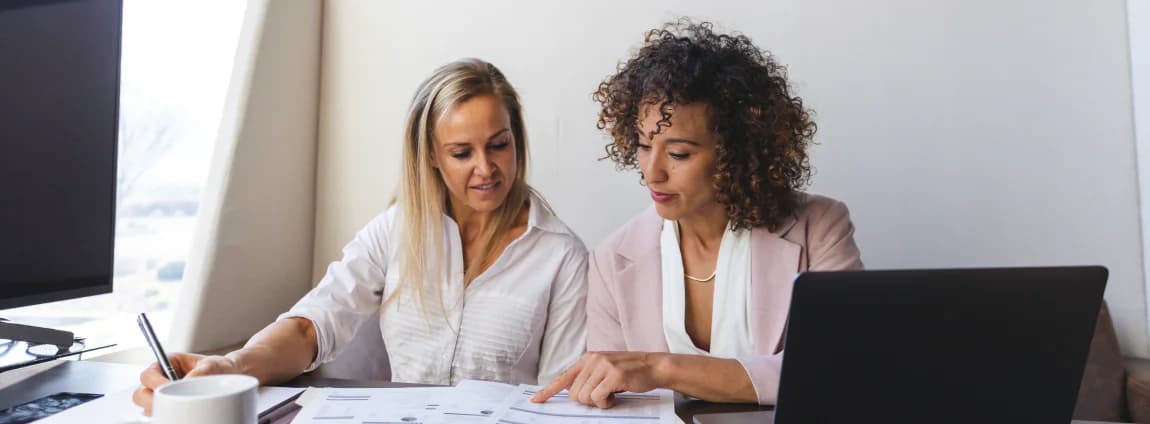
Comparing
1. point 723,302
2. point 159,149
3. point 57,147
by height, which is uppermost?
point 159,149

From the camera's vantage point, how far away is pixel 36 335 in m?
1.19

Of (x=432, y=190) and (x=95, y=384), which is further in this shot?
(x=432, y=190)

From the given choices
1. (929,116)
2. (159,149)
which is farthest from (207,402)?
(929,116)

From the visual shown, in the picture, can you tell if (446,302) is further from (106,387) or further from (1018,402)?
(1018,402)

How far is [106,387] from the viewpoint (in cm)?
105

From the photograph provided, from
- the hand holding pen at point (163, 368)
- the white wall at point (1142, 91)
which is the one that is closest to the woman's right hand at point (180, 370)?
the hand holding pen at point (163, 368)

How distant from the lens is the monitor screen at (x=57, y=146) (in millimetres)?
1055

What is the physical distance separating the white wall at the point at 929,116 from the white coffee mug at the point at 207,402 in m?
1.62

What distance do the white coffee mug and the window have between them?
1374 mm

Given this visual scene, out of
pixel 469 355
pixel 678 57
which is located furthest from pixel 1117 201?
pixel 469 355

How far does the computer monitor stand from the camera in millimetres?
1055

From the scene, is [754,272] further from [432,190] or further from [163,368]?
[163,368]

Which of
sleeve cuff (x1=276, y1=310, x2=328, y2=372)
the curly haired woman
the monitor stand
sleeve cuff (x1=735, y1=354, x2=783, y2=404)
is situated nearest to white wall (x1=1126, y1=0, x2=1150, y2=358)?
the curly haired woman

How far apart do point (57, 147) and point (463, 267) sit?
0.80m
